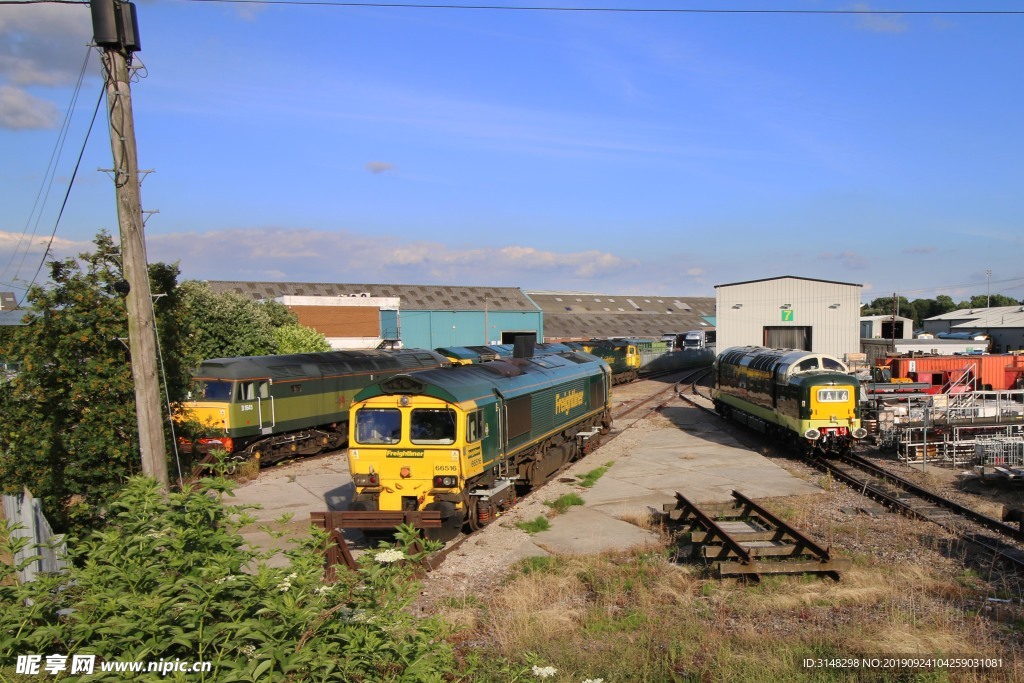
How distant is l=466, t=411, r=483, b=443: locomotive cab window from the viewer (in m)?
12.9

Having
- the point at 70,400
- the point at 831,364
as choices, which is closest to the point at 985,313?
the point at 831,364

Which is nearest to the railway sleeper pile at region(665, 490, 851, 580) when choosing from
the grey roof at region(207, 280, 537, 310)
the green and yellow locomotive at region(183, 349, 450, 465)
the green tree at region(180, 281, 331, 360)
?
the green and yellow locomotive at region(183, 349, 450, 465)

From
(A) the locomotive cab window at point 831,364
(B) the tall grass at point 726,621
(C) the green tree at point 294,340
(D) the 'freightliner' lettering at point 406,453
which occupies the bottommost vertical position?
(B) the tall grass at point 726,621

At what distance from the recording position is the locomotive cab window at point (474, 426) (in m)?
12.9

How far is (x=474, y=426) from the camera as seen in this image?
43.4 ft

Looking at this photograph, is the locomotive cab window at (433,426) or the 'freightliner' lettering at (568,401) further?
the 'freightliner' lettering at (568,401)

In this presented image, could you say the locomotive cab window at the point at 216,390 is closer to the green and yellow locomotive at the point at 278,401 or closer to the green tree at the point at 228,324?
the green and yellow locomotive at the point at 278,401

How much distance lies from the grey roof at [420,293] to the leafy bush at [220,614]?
5530 centimetres

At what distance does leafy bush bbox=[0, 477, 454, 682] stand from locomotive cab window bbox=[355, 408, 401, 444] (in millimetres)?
7184

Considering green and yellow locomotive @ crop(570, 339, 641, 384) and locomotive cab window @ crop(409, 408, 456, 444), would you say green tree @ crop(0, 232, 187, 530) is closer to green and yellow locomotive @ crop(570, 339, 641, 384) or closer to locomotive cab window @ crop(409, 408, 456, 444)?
locomotive cab window @ crop(409, 408, 456, 444)

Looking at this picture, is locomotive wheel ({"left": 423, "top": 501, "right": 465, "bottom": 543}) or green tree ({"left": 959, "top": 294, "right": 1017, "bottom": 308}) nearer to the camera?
locomotive wheel ({"left": 423, "top": 501, "right": 465, "bottom": 543})

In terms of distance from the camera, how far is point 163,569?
5242mm

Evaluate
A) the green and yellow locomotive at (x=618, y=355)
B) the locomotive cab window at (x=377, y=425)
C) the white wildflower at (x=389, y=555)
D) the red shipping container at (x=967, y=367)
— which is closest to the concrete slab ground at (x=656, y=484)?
the locomotive cab window at (x=377, y=425)

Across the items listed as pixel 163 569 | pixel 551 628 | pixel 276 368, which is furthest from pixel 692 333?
pixel 163 569
